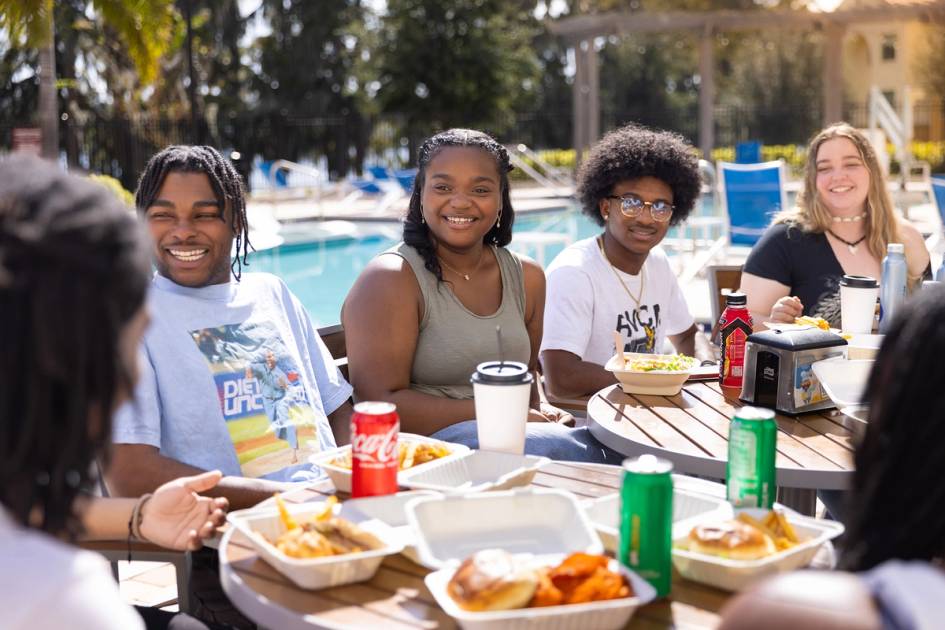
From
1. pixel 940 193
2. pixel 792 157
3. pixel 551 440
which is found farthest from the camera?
pixel 792 157

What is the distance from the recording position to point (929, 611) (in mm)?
923

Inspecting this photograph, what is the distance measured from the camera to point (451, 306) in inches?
124

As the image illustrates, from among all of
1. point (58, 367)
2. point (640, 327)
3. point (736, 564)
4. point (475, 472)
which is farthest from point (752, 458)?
point (640, 327)

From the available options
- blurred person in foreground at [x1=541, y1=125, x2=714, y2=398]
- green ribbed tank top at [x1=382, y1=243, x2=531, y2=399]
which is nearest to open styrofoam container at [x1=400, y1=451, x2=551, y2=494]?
green ribbed tank top at [x1=382, y1=243, x2=531, y2=399]

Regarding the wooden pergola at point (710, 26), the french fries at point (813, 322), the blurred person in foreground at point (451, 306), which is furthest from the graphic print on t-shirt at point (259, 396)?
the wooden pergola at point (710, 26)

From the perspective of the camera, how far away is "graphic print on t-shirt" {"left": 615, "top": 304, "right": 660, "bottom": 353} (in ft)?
12.2

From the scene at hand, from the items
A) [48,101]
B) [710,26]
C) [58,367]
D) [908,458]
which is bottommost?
[908,458]

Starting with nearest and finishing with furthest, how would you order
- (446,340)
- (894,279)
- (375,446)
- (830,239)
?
1. (375,446)
2. (446,340)
3. (894,279)
4. (830,239)

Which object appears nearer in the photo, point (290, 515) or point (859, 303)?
point (290, 515)

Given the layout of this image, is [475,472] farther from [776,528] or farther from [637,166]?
[637,166]

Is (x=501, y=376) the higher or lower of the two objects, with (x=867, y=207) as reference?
lower

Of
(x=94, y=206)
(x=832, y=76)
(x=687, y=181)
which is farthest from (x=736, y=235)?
(x=832, y=76)

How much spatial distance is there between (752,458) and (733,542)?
25 cm

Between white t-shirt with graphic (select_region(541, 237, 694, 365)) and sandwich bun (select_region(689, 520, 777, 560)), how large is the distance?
1.91m
